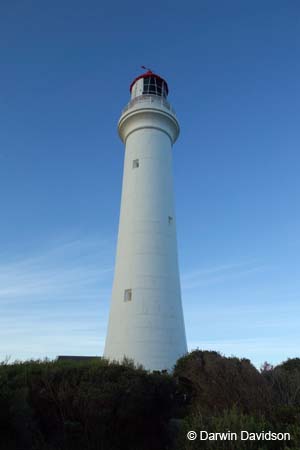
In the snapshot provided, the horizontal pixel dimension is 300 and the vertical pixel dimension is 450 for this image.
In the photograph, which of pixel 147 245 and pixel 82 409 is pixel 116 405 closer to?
pixel 82 409

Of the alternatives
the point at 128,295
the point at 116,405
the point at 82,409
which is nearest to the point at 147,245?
the point at 128,295

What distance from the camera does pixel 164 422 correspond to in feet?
29.6

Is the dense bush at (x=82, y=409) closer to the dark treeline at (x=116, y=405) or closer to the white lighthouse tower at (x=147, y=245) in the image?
the dark treeline at (x=116, y=405)

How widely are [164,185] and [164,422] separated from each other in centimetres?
1076

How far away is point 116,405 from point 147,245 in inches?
318

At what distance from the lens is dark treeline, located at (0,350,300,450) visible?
314 inches

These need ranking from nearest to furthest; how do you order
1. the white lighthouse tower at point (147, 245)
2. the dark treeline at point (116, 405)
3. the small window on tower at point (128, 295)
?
the dark treeline at point (116, 405)
the white lighthouse tower at point (147, 245)
the small window on tower at point (128, 295)

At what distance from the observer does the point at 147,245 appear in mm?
15656

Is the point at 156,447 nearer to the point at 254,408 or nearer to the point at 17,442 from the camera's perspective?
the point at 254,408

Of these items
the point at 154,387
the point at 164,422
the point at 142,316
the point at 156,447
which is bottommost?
the point at 156,447

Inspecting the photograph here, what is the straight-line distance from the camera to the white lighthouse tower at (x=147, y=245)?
14.3 metres

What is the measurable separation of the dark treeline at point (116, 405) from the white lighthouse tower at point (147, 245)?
184 inches


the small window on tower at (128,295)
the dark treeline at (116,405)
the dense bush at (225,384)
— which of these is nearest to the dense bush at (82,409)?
the dark treeline at (116,405)

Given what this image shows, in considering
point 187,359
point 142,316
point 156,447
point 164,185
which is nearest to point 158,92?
point 164,185
